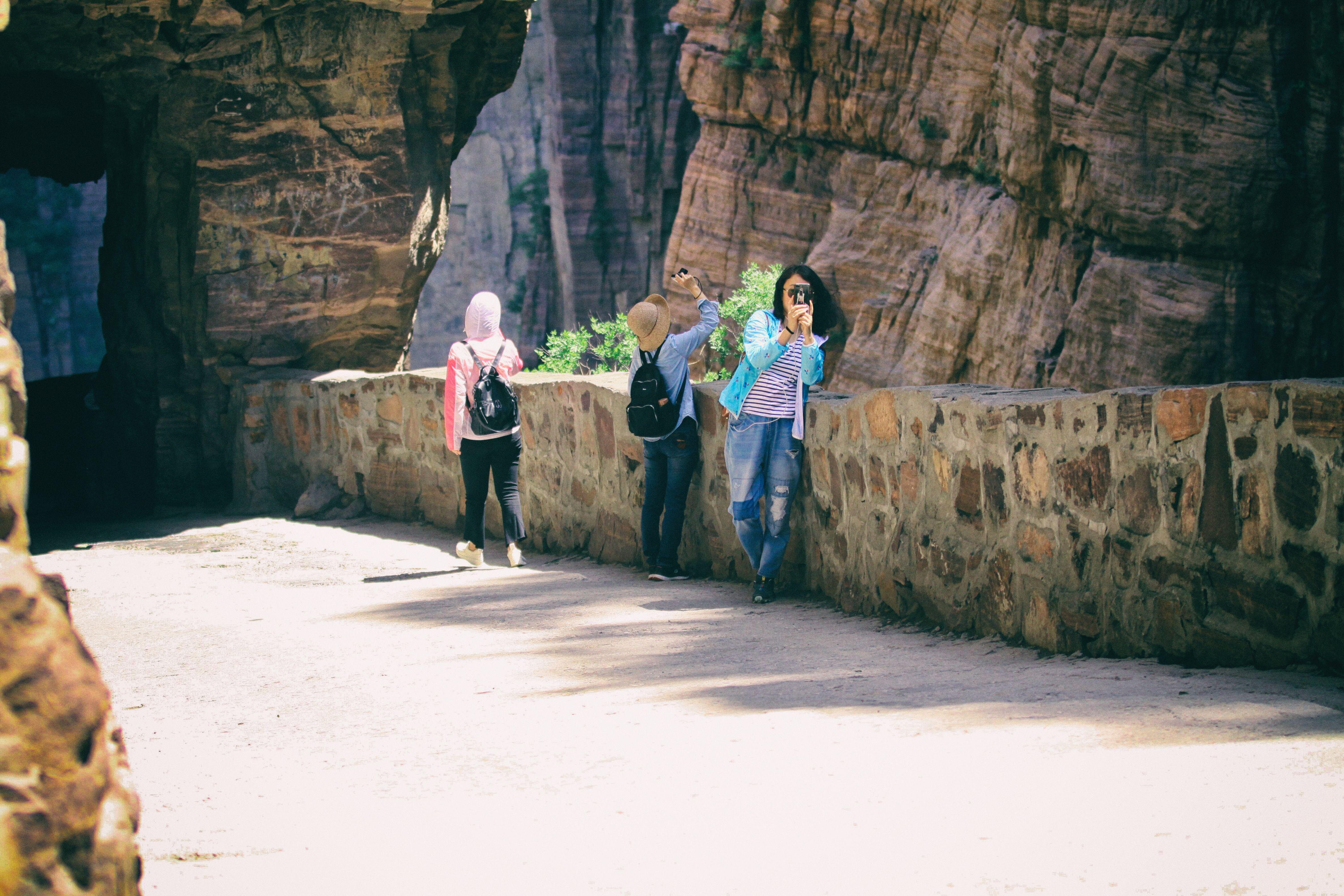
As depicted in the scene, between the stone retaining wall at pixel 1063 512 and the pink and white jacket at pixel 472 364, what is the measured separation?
506mm

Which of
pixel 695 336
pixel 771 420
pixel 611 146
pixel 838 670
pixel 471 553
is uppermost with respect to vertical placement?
pixel 611 146

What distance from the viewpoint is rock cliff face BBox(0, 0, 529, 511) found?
1047 cm

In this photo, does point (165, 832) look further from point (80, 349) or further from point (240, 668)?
point (80, 349)

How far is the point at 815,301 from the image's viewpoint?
5.59 m

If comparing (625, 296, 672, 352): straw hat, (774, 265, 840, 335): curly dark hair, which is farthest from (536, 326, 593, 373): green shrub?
(774, 265, 840, 335): curly dark hair

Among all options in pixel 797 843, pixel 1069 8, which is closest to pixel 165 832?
pixel 797 843

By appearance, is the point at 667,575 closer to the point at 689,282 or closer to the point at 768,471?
the point at 768,471

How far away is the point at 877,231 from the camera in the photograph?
20.6 meters

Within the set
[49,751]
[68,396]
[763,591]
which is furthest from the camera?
[68,396]

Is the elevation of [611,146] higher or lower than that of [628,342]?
higher

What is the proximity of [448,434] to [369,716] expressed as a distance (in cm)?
365

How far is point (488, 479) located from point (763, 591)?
2368mm

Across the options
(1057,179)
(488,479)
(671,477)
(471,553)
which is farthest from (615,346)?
(671,477)

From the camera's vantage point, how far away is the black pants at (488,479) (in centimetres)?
696
